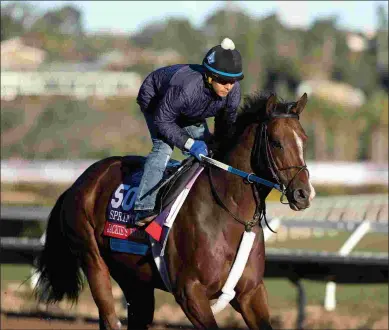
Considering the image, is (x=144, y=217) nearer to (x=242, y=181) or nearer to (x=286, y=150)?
(x=242, y=181)


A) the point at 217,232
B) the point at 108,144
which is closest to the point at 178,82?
the point at 217,232

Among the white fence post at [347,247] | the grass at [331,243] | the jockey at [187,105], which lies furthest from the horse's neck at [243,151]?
the grass at [331,243]

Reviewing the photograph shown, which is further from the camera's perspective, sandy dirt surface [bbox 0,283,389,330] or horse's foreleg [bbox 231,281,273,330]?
sandy dirt surface [bbox 0,283,389,330]

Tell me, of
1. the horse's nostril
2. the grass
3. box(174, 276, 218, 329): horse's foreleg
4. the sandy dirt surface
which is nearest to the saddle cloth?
box(174, 276, 218, 329): horse's foreleg

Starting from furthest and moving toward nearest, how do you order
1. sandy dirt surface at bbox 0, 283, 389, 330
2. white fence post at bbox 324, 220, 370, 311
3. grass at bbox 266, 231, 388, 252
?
grass at bbox 266, 231, 388, 252 → sandy dirt surface at bbox 0, 283, 389, 330 → white fence post at bbox 324, 220, 370, 311

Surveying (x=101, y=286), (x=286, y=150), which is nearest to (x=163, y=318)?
(x=101, y=286)

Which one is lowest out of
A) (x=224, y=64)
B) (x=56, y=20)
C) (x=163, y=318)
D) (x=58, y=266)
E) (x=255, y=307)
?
(x=56, y=20)

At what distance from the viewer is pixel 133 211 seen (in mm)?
6133

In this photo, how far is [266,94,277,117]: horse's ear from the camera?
5402mm

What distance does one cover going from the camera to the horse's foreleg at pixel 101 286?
255 inches

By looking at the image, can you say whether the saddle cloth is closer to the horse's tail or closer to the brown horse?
the brown horse

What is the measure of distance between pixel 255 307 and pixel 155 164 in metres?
1.01

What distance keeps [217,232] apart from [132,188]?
0.90m

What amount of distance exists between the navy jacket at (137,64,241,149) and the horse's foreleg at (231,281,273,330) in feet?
2.96
